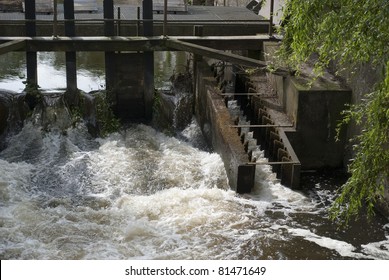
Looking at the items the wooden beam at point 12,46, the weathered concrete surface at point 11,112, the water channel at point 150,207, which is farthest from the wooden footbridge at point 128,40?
the water channel at point 150,207

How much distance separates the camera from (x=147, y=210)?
9789mm

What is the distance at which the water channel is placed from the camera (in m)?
8.74

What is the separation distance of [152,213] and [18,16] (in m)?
7.48

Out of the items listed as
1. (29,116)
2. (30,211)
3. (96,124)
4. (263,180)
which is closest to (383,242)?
(263,180)

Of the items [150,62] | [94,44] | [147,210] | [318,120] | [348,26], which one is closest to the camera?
[348,26]

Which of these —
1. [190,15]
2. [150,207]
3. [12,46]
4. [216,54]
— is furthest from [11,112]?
[190,15]

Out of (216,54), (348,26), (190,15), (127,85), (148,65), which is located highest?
(348,26)

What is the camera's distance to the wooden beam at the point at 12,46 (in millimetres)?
12309

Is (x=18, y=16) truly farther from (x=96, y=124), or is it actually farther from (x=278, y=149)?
(x=278, y=149)

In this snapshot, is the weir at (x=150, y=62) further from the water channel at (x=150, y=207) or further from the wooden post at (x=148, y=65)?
the water channel at (x=150, y=207)

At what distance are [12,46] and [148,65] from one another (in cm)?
290

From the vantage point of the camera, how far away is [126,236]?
8.98 m

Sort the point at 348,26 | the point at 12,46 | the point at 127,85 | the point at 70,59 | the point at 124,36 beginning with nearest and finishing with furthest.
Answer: the point at 348,26 → the point at 12,46 → the point at 70,59 → the point at 127,85 → the point at 124,36

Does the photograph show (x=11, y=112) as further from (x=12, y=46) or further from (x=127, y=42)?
(x=127, y=42)
